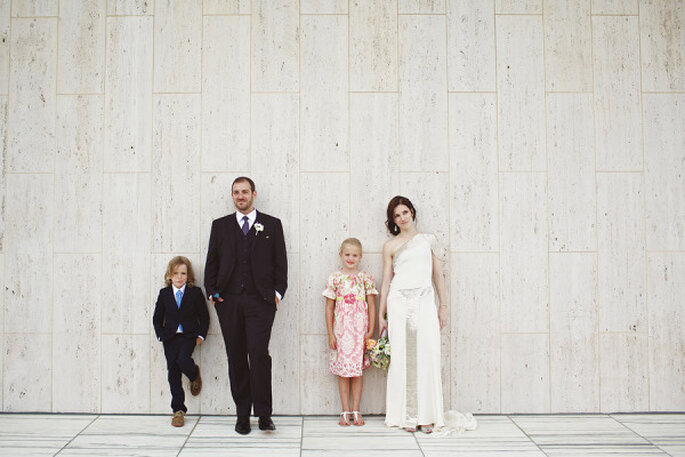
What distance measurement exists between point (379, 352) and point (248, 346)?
0.97 metres

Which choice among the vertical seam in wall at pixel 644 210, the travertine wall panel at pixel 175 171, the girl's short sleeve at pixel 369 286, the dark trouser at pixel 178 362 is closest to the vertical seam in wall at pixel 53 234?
the travertine wall panel at pixel 175 171

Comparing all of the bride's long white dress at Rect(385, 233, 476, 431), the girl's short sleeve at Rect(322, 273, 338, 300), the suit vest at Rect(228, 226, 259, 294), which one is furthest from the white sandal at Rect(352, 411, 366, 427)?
the suit vest at Rect(228, 226, 259, 294)

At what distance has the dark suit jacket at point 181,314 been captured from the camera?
4246mm

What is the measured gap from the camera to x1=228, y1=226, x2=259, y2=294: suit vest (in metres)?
4.08

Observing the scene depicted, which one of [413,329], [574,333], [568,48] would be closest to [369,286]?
[413,329]

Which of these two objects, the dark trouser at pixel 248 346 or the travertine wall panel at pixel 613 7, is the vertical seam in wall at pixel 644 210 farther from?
the dark trouser at pixel 248 346

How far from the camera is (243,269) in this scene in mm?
4094

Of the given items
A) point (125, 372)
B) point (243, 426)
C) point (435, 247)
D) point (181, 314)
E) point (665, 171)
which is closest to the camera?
point (243, 426)

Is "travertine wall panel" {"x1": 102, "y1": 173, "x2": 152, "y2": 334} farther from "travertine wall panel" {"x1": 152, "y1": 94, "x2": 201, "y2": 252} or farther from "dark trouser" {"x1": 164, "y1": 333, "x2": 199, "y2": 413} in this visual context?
"dark trouser" {"x1": 164, "y1": 333, "x2": 199, "y2": 413}

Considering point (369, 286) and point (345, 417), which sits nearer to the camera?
point (345, 417)

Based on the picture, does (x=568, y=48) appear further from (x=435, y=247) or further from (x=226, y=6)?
(x=226, y=6)

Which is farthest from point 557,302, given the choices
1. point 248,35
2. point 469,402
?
point 248,35

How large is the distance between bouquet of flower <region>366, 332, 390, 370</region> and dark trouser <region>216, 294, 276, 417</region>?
30.0 inches

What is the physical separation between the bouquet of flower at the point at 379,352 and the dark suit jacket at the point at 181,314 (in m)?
1.28
